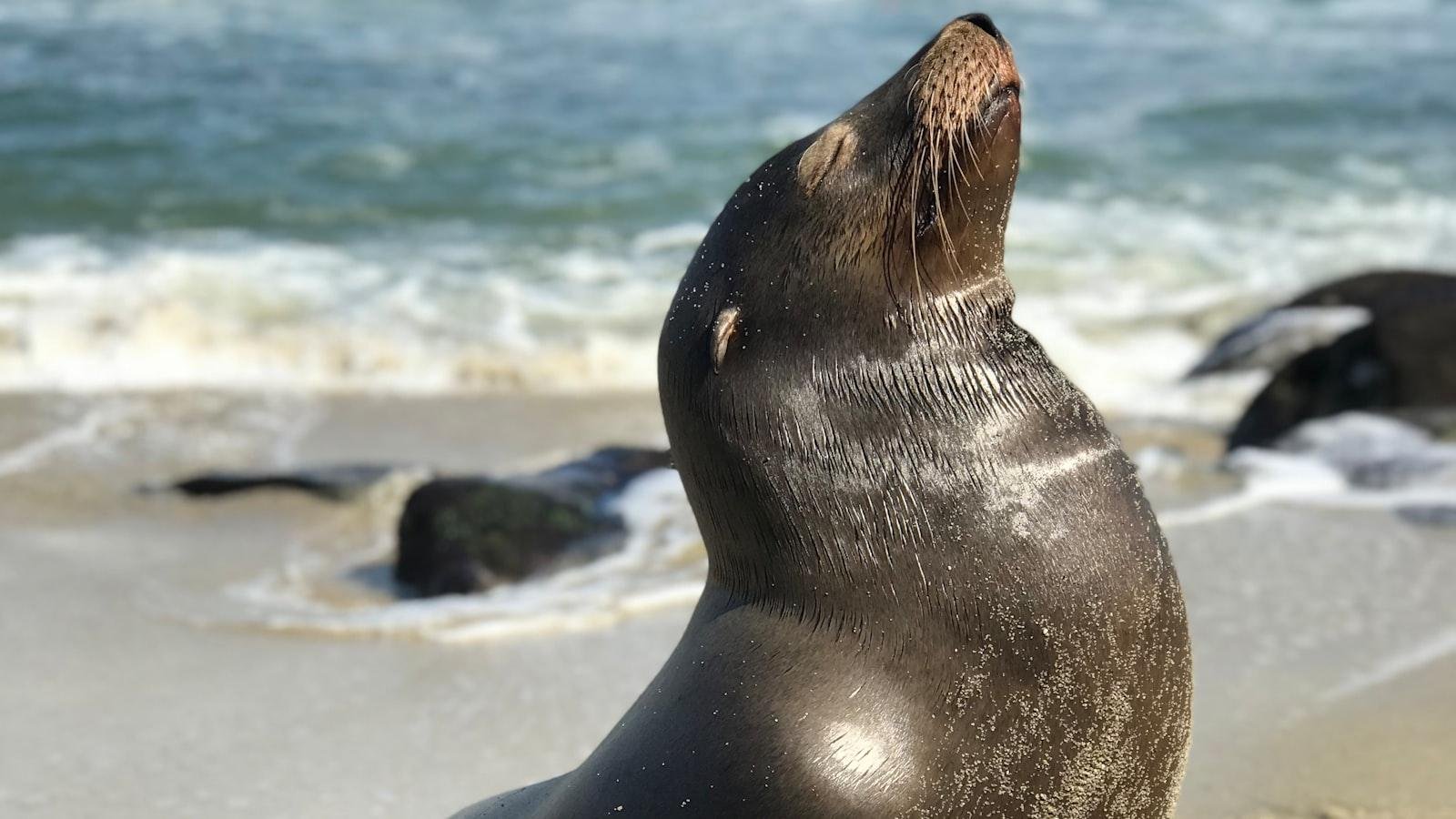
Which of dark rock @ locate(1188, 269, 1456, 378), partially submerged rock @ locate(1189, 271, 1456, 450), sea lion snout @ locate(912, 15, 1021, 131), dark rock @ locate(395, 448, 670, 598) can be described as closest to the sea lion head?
sea lion snout @ locate(912, 15, 1021, 131)

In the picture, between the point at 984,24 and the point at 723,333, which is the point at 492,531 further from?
the point at 984,24

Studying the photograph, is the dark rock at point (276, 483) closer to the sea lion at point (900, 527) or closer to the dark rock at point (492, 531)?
the dark rock at point (492, 531)

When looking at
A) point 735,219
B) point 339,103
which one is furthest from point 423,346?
point 339,103

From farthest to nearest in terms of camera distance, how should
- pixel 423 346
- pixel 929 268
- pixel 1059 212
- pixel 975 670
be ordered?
pixel 1059 212, pixel 423 346, pixel 929 268, pixel 975 670

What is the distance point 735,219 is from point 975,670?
2.84ft

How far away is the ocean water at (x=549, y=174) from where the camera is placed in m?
10.2

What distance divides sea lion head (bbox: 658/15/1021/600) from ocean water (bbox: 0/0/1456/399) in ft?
20.7

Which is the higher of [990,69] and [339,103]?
[990,69]

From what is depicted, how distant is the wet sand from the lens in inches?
164

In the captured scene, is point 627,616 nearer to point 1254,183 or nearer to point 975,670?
point 975,670

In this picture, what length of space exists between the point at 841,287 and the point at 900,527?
0.41m

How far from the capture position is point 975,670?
2656 millimetres

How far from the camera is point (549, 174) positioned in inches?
595

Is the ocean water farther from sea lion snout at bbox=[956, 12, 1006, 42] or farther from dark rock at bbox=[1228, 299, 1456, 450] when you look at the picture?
sea lion snout at bbox=[956, 12, 1006, 42]
